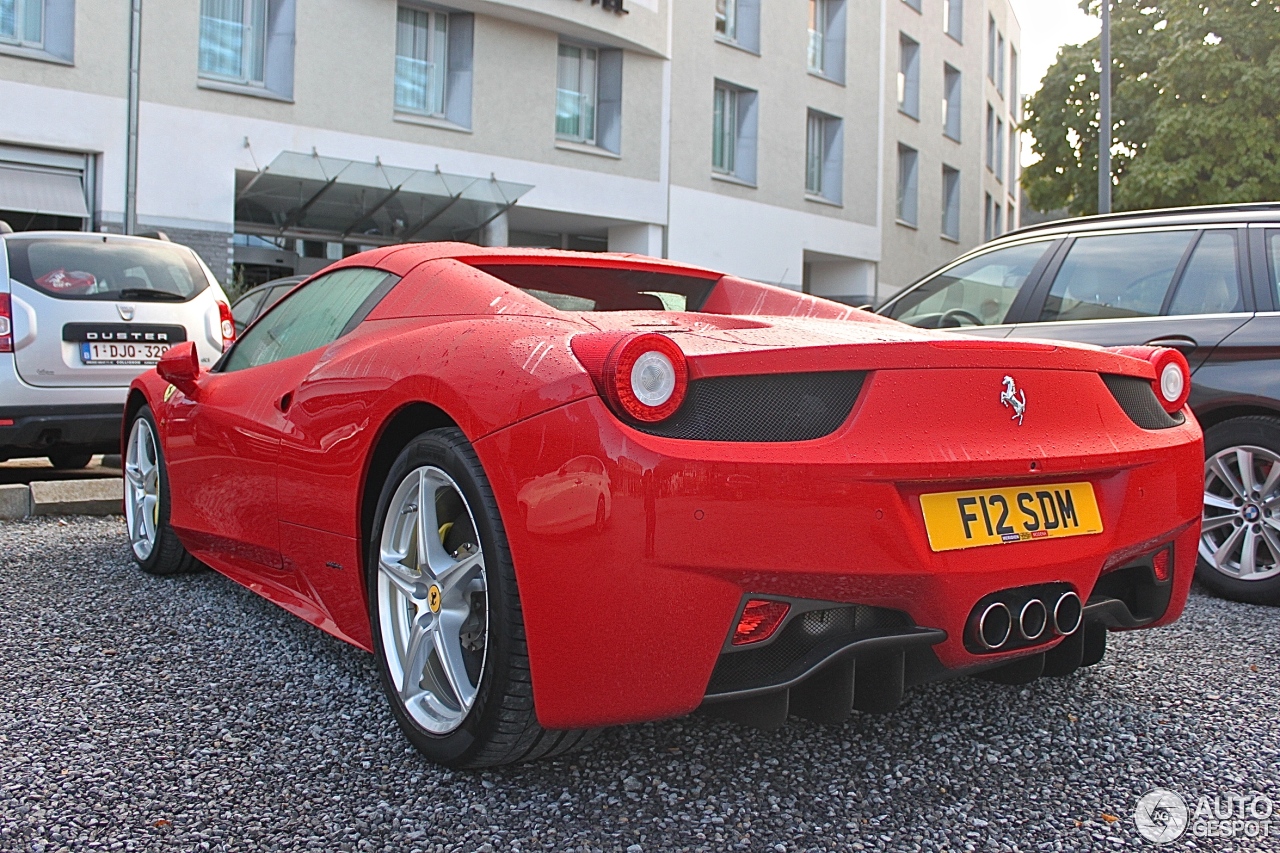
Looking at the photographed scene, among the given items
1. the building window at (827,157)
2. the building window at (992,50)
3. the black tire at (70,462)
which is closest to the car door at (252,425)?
the black tire at (70,462)

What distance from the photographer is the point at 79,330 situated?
6418 millimetres

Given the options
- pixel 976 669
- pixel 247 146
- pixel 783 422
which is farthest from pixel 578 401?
pixel 247 146

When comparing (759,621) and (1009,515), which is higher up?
(1009,515)

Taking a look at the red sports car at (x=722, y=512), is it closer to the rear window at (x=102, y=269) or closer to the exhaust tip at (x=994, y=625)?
the exhaust tip at (x=994, y=625)

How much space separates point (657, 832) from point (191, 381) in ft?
9.07

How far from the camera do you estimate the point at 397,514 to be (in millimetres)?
2613

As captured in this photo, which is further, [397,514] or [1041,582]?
[397,514]

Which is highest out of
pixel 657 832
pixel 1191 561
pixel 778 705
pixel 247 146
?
pixel 247 146

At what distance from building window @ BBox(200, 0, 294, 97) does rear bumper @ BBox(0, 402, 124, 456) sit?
10.3 metres

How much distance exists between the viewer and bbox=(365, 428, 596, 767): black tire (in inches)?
85.3

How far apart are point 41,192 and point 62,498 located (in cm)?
952

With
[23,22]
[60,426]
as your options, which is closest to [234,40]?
[23,22]

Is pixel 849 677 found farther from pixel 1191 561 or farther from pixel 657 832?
pixel 1191 561

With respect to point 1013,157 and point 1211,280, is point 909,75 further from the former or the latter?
point 1211,280
